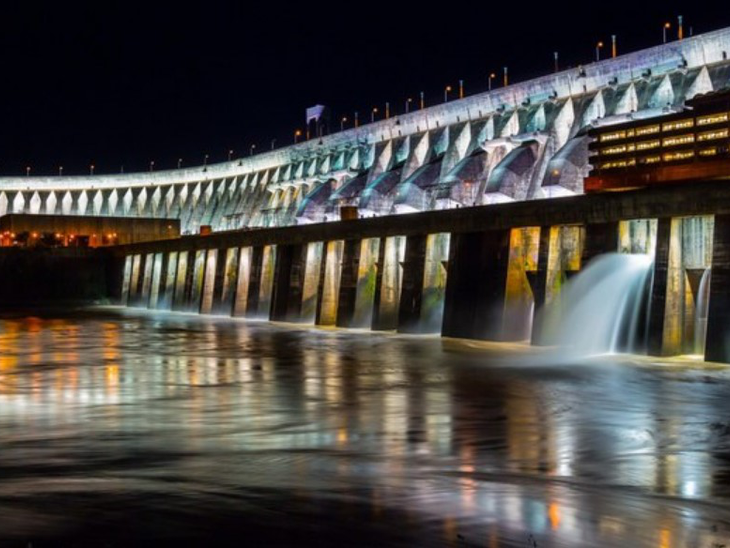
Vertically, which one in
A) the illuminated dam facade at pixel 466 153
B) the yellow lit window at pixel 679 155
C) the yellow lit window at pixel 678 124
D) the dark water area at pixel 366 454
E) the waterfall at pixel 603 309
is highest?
the illuminated dam facade at pixel 466 153

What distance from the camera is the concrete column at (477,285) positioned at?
1462 inches

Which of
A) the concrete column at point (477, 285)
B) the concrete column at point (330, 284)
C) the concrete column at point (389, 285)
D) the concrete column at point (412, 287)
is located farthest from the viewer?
the concrete column at point (330, 284)

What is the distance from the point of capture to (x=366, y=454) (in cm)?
1373

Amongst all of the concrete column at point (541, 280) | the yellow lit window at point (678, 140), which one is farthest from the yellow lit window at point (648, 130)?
the concrete column at point (541, 280)

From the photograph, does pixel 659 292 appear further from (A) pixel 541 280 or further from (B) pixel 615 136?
(B) pixel 615 136

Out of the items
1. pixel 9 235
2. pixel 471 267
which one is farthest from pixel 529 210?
pixel 9 235

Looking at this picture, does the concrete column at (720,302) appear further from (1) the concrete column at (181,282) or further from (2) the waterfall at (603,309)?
(1) the concrete column at (181,282)

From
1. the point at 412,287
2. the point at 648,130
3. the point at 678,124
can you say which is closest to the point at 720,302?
the point at 412,287

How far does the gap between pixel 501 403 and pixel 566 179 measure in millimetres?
57644

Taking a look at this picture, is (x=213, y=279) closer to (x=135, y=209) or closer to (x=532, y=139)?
(x=532, y=139)

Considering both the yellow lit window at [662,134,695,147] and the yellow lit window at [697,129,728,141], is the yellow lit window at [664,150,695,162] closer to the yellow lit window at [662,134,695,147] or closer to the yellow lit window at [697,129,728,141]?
the yellow lit window at [662,134,695,147]

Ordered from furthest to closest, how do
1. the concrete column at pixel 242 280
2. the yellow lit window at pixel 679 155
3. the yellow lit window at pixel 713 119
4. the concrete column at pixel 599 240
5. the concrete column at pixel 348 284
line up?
1. the concrete column at pixel 242 280
2. the concrete column at pixel 348 284
3. the yellow lit window at pixel 713 119
4. the yellow lit window at pixel 679 155
5. the concrete column at pixel 599 240

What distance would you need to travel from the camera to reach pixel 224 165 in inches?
6230

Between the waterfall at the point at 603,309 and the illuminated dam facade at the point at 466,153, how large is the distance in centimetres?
4329
